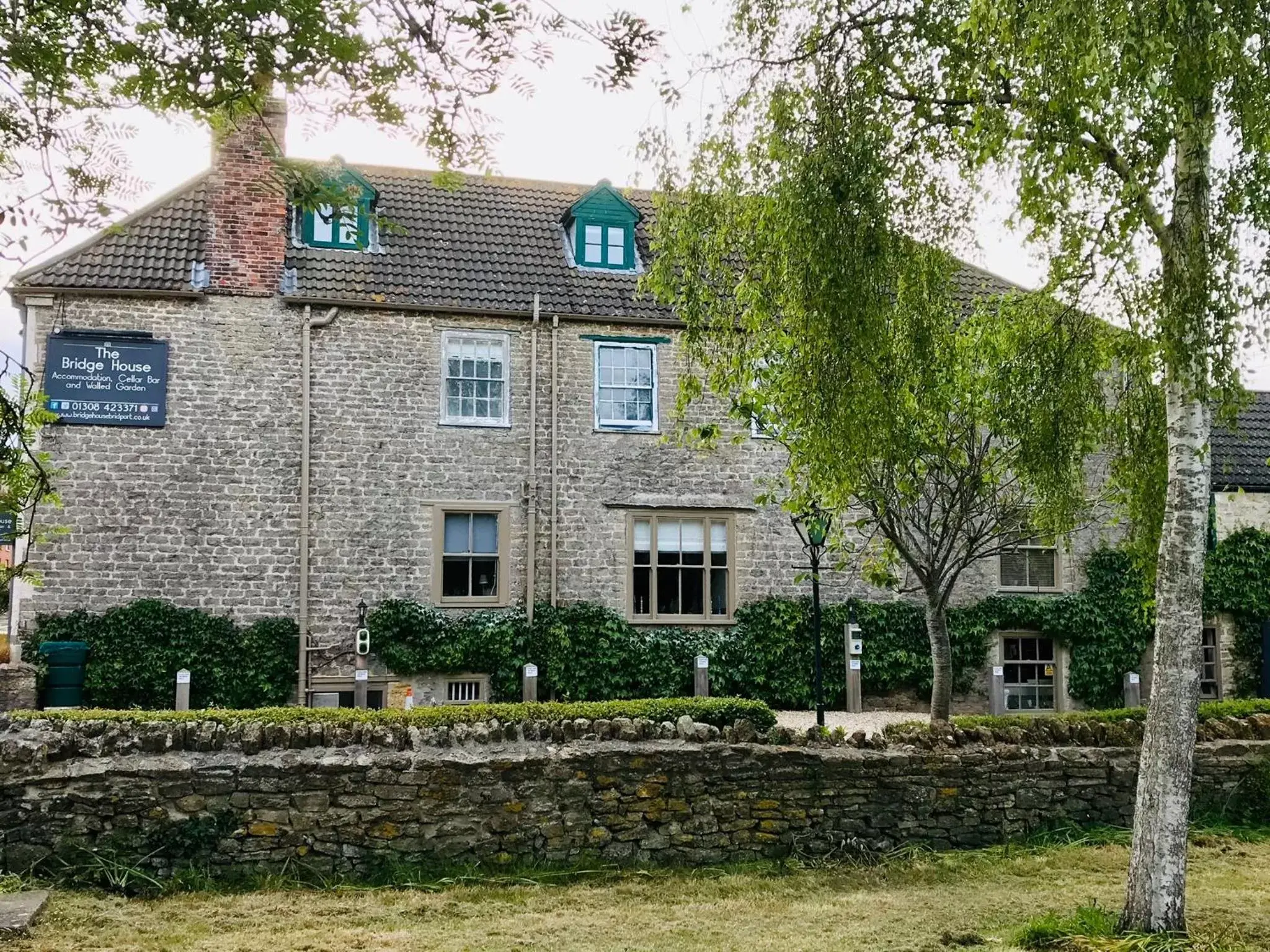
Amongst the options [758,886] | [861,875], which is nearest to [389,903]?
[758,886]

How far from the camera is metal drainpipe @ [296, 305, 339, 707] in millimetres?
15664

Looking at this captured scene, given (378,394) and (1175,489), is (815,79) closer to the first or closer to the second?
(1175,489)

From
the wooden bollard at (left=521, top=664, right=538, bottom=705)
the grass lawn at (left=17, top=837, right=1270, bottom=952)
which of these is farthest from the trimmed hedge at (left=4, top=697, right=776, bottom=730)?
the wooden bollard at (left=521, top=664, right=538, bottom=705)

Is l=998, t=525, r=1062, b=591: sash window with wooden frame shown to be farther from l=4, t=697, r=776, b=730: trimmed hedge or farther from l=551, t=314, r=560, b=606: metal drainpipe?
l=4, t=697, r=776, b=730: trimmed hedge

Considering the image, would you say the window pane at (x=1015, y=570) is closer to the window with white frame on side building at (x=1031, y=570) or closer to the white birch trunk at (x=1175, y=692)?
the window with white frame on side building at (x=1031, y=570)

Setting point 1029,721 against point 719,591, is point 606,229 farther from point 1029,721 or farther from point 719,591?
point 1029,721

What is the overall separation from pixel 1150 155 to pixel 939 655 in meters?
5.51

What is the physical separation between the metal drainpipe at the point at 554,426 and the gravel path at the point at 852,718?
4.00 metres

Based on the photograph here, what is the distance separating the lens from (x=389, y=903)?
694cm

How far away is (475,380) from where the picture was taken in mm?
17094

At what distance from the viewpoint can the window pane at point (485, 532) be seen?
16859 mm

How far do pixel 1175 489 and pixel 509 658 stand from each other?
11142mm

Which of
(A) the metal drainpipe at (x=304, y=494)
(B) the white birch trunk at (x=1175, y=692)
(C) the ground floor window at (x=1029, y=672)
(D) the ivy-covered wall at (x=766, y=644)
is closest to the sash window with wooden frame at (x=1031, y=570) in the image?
(D) the ivy-covered wall at (x=766, y=644)

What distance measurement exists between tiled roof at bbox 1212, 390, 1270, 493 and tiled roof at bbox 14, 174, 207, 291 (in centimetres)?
1721
